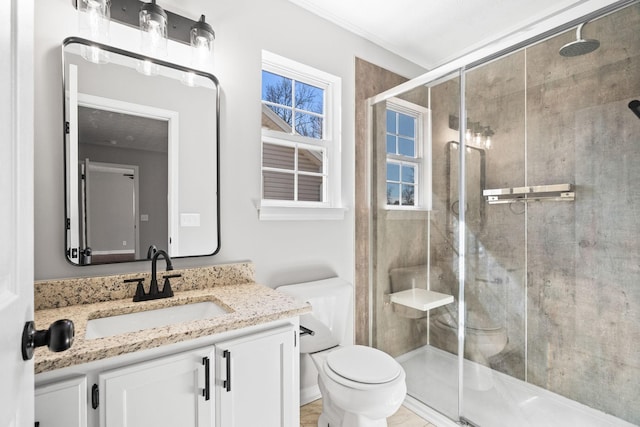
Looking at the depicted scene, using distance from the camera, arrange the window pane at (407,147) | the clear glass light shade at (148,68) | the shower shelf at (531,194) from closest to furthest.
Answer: the clear glass light shade at (148,68) < the shower shelf at (531,194) < the window pane at (407,147)

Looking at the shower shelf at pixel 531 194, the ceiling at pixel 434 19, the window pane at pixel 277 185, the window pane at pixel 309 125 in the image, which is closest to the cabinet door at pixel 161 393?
the window pane at pixel 277 185

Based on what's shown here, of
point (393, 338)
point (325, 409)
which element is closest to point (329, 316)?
point (325, 409)

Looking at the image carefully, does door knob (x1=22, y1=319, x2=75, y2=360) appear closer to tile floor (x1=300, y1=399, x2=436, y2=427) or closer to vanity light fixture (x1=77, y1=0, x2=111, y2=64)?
vanity light fixture (x1=77, y1=0, x2=111, y2=64)

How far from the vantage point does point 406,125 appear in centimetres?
228

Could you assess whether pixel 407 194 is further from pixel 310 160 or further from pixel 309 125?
pixel 309 125

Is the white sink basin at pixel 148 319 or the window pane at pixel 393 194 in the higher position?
the window pane at pixel 393 194

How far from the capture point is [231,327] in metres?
1.14

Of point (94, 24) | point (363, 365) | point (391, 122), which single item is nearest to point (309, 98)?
point (391, 122)

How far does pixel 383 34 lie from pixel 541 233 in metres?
1.72

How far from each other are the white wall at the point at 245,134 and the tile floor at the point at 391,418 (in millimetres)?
776

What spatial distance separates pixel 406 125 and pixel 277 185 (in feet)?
3.31

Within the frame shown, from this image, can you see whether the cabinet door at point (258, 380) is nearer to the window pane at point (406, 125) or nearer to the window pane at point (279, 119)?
the window pane at point (279, 119)

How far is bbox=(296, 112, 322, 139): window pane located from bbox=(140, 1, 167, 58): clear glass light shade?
2.95 feet

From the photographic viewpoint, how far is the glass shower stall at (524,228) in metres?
1.58
